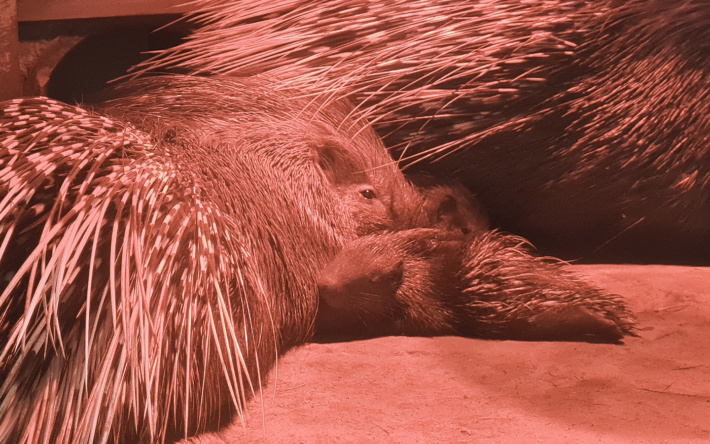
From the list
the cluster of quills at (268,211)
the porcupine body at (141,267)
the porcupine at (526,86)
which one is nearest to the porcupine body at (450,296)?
the cluster of quills at (268,211)

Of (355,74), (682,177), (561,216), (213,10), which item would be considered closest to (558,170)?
(561,216)

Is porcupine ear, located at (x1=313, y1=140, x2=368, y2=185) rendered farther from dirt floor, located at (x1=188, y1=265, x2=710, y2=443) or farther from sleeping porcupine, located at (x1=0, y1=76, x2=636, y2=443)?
dirt floor, located at (x1=188, y1=265, x2=710, y2=443)

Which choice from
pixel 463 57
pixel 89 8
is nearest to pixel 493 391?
pixel 463 57

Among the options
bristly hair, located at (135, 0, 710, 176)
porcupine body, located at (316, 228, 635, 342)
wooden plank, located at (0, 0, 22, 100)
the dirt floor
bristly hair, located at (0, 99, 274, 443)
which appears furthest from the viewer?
bristly hair, located at (135, 0, 710, 176)

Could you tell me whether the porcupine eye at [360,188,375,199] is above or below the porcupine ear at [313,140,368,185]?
below

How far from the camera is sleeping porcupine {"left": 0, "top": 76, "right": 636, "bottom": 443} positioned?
153 centimetres

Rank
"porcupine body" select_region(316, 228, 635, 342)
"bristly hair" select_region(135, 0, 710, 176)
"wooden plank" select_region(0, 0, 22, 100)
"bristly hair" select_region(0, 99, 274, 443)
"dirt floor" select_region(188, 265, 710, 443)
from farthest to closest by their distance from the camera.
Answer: "bristly hair" select_region(135, 0, 710, 176) → "wooden plank" select_region(0, 0, 22, 100) → "porcupine body" select_region(316, 228, 635, 342) → "dirt floor" select_region(188, 265, 710, 443) → "bristly hair" select_region(0, 99, 274, 443)

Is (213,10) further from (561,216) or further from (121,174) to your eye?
(561,216)

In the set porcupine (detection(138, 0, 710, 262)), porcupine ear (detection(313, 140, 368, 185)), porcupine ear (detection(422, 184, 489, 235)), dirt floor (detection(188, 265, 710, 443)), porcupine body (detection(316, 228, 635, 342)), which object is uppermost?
porcupine (detection(138, 0, 710, 262))

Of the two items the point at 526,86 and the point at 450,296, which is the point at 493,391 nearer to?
the point at 450,296

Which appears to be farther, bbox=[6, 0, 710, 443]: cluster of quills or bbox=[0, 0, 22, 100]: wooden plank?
bbox=[0, 0, 22, 100]: wooden plank

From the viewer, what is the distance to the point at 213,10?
117 inches

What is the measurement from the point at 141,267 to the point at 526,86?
5.87 ft

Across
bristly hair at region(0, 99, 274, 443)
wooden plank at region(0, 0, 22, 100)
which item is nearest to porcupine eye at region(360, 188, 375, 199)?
bristly hair at region(0, 99, 274, 443)
